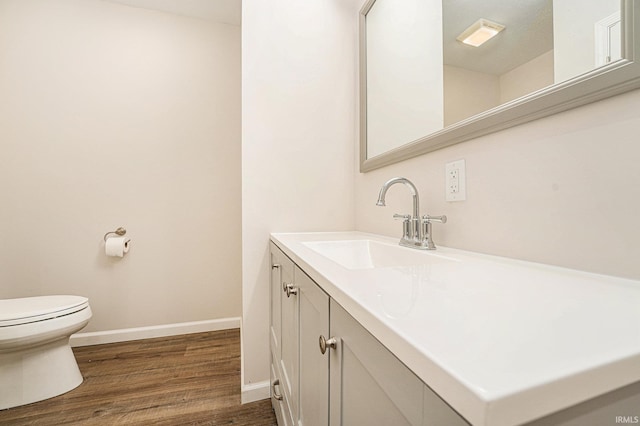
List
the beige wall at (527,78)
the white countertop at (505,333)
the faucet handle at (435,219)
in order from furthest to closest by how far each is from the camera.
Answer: the faucet handle at (435,219)
the beige wall at (527,78)
the white countertop at (505,333)

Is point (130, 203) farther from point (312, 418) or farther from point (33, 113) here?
point (312, 418)

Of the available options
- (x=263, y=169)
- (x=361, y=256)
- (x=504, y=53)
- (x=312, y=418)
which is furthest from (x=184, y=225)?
(x=504, y=53)

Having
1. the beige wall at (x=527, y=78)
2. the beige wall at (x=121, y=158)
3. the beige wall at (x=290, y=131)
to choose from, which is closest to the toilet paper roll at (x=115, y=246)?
the beige wall at (x=121, y=158)

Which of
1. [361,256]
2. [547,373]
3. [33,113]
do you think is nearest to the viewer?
[547,373]

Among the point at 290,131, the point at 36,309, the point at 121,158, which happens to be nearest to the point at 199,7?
the point at 121,158

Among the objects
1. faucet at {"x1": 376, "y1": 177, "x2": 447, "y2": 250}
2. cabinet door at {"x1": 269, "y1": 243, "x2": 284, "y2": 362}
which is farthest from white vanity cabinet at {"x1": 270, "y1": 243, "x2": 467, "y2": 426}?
faucet at {"x1": 376, "y1": 177, "x2": 447, "y2": 250}

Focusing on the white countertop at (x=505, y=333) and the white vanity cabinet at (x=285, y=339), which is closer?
the white countertop at (x=505, y=333)

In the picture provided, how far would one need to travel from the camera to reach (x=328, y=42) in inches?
56.7

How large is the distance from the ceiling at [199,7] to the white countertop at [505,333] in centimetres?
219

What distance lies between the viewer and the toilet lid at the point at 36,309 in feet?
3.90

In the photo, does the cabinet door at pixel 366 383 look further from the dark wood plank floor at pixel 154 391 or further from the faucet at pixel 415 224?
the dark wood plank floor at pixel 154 391

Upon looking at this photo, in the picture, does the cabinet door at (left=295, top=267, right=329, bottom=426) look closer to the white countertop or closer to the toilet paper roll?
the white countertop

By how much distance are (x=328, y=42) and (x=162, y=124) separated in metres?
1.31

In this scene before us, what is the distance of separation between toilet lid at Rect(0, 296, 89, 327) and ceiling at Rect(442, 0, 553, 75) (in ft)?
6.50
